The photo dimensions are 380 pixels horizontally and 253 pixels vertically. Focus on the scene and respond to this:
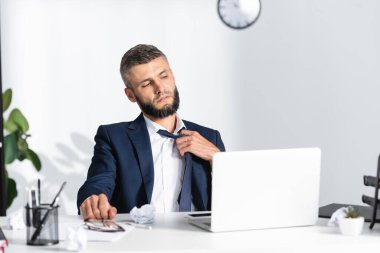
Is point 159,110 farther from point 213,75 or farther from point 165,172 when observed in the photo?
point 213,75

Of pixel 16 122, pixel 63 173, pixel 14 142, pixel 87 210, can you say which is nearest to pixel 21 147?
pixel 14 142

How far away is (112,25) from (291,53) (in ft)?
4.74

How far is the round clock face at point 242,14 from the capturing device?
576cm

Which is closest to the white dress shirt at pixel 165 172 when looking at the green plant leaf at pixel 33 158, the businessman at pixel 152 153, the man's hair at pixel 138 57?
the businessman at pixel 152 153

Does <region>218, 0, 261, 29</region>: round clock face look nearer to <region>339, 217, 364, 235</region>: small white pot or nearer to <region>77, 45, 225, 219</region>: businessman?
<region>77, 45, 225, 219</region>: businessman

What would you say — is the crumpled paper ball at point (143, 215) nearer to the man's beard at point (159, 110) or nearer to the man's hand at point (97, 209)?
the man's hand at point (97, 209)

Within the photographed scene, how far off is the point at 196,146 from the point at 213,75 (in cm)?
286

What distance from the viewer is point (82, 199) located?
2791 mm

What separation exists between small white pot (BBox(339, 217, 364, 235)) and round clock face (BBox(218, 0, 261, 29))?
3.59 meters

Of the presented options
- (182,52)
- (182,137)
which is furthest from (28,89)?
(182,137)

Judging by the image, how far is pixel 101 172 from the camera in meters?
3.01

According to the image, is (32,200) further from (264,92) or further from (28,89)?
(264,92)

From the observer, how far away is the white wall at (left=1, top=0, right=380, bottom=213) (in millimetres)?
5531

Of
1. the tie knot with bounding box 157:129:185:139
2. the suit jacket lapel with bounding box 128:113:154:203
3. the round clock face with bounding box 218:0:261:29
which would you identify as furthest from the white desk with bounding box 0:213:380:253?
the round clock face with bounding box 218:0:261:29
